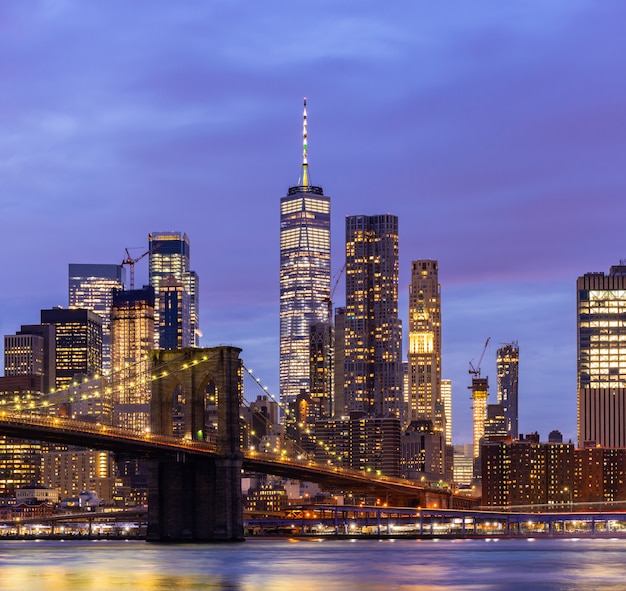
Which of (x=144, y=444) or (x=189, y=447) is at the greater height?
(x=144, y=444)

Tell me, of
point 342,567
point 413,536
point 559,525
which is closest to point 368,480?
point 413,536

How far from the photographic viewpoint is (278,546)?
126000 mm

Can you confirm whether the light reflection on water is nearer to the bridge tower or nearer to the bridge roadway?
the bridge tower

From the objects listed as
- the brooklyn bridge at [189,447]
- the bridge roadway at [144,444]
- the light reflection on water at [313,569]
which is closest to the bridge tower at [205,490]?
the brooklyn bridge at [189,447]

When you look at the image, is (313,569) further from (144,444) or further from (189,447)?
(189,447)

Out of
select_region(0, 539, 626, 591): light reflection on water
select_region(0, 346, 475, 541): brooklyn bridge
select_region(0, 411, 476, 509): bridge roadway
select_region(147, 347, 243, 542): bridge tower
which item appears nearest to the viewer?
select_region(0, 539, 626, 591): light reflection on water

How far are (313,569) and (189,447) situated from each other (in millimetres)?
31788

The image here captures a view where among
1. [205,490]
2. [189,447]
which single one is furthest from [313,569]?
[205,490]

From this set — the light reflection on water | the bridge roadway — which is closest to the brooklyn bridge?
the bridge roadway

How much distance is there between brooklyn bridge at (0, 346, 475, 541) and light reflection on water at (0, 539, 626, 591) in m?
3.73

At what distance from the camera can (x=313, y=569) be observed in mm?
87125

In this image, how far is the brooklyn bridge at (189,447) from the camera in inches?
4268

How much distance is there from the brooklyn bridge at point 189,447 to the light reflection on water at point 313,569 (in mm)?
3732

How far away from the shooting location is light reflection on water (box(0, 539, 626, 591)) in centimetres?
7350
